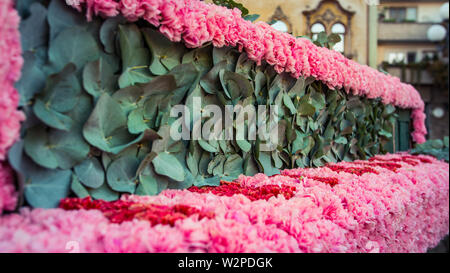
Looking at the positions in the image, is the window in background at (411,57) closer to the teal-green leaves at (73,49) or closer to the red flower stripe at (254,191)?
the red flower stripe at (254,191)

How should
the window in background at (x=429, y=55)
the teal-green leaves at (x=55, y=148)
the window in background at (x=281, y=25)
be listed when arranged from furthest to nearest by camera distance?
the window in background at (x=429, y=55) → the window in background at (x=281, y=25) → the teal-green leaves at (x=55, y=148)

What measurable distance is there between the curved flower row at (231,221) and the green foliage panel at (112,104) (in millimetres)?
114

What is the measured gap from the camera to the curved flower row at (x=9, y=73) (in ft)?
3.38

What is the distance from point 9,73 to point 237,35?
1152mm

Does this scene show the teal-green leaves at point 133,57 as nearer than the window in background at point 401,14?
Yes

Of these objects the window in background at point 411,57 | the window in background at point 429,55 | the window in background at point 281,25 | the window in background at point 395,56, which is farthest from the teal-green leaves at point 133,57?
the window in background at point 411,57

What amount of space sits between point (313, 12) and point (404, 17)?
47.1 feet

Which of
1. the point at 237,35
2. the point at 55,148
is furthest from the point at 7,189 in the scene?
the point at 237,35

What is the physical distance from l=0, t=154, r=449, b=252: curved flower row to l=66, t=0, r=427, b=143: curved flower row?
2.24 ft

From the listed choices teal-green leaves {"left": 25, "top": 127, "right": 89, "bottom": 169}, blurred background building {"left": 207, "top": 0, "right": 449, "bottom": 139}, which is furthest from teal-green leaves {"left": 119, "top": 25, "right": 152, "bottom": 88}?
blurred background building {"left": 207, "top": 0, "right": 449, "bottom": 139}

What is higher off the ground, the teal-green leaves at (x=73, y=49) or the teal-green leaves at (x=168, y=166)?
the teal-green leaves at (x=73, y=49)

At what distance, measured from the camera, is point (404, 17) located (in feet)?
52.0
